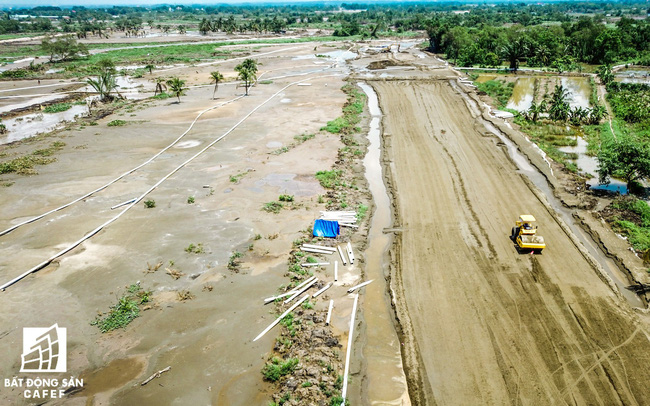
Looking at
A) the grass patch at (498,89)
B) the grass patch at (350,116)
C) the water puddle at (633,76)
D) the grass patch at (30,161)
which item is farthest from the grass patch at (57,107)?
the water puddle at (633,76)

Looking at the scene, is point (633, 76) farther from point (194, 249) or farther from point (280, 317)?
point (194, 249)

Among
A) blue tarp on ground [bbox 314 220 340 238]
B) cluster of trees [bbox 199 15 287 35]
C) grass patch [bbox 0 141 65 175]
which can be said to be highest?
cluster of trees [bbox 199 15 287 35]

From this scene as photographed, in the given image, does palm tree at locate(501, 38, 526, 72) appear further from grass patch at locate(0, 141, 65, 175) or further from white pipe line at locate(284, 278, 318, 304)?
grass patch at locate(0, 141, 65, 175)

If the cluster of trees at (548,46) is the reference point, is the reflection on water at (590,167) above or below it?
below

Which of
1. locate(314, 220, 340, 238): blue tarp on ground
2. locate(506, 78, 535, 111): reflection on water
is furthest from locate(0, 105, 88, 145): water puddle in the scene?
locate(506, 78, 535, 111): reflection on water

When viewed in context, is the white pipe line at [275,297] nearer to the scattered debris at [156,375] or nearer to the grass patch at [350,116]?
the scattered debris at [156,375]
